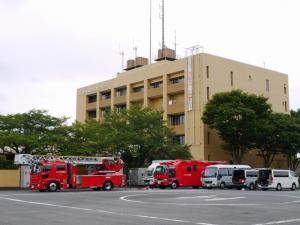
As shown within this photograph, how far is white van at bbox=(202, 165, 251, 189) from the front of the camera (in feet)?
146

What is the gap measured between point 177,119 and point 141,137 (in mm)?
15373

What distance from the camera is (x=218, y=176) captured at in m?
44.6

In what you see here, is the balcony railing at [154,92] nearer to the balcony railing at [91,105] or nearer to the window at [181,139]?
the window at [181,139]

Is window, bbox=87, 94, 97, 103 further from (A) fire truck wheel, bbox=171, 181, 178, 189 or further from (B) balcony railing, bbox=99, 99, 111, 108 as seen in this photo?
(A) fire truck wheel, bbox=171, 181, 178, 189

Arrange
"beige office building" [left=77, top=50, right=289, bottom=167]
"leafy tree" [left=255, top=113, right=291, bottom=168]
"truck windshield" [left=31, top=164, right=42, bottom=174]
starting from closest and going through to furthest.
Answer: "truck windshield" [left=31, top=164, right=42, bottom=174] → "leafy tree" [left=255, top=113, right=291, bottom=168] → "beige office building" [left=77, top=50, right=289, bottom=167]

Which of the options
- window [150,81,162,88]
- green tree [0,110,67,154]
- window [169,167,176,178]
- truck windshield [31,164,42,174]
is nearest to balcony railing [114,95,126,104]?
window [150,81,162,88]

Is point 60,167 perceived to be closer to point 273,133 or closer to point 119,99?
point 273,133

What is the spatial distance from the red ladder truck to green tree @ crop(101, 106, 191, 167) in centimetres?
1040

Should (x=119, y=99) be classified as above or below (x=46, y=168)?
above

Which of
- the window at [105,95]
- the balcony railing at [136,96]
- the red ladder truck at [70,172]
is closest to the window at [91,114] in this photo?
the window at [105,95]

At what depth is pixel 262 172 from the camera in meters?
43.5

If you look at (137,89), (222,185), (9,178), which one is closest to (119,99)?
(137,89)

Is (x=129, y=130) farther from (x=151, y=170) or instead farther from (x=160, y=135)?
(x=151, y=170)

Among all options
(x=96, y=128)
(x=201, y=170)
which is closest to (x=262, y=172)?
(x=201, y=170)
